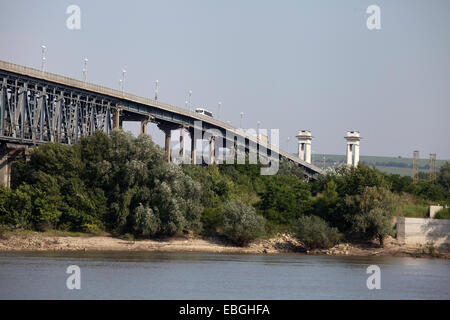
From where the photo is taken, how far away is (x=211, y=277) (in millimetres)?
50656

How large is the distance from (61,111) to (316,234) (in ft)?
95.8

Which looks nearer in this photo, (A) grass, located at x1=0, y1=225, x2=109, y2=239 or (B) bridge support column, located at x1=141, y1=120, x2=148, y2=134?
(A) grass, located at x1=0, y1=225, x2=109, y2=239

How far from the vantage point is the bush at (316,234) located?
70.2m

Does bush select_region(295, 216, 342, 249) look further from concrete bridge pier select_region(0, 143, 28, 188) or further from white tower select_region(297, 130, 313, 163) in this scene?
white tower select_region(297, 130, 313, 163)

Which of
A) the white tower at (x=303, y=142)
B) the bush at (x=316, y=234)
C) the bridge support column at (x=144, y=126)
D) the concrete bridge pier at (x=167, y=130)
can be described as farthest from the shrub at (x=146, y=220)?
the white tower at (x=303, y=142)

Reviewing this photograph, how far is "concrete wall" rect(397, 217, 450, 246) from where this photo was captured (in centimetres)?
7181

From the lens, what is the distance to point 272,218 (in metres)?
75.6

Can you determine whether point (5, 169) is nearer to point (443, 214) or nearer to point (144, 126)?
point (144, 126)

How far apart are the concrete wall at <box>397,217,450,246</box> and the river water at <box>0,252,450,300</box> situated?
18.0 feet

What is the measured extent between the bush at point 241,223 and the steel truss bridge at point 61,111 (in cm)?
1912

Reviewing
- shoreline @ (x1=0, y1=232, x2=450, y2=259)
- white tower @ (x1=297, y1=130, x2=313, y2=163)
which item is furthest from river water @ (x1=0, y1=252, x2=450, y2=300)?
white tower @ (x1=297, y1=130, x2=313, y2=163)

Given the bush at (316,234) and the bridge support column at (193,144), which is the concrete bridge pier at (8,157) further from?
the bridge support column at (193,144)

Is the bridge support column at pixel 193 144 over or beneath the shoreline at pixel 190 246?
over
